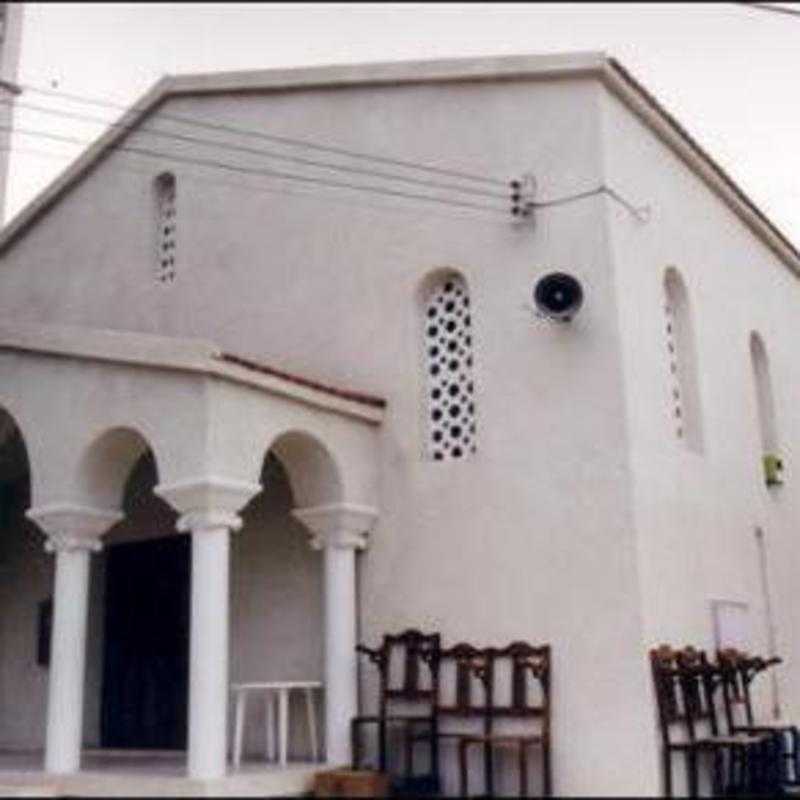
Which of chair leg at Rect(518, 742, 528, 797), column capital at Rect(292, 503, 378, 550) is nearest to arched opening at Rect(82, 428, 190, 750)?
column capital at Rect(292, 503, 378, 550)

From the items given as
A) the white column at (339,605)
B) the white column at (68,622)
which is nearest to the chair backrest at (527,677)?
the white column at (339,605)

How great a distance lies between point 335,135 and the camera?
12.3 m

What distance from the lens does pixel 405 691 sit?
1023cm

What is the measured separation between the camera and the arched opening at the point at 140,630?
11969 mm

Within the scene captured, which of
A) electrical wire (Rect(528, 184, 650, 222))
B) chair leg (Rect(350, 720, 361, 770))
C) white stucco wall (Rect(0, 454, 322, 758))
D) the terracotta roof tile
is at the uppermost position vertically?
electrical wire (Rect(528, 184, 650, 222))

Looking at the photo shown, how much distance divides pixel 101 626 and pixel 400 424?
440cm

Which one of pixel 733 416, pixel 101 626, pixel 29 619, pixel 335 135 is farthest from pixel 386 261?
pixel 29 619

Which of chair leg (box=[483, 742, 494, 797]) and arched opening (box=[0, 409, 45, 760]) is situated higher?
arched opening (box=[0, 409, 45, 760])

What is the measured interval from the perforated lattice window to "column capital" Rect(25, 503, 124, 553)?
3.12 meters

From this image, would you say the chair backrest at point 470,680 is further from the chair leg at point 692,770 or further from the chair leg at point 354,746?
the chair leg at point 692,770

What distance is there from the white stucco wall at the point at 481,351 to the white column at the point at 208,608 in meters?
0.84

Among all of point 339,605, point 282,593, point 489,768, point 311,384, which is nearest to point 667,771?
point 489,768

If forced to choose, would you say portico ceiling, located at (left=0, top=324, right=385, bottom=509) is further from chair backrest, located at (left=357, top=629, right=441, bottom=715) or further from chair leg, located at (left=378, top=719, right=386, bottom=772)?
chair leg, located at (left=378, top=719, right=386, bottom=772)

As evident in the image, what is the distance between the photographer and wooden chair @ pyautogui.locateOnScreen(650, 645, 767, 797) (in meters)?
9.45
